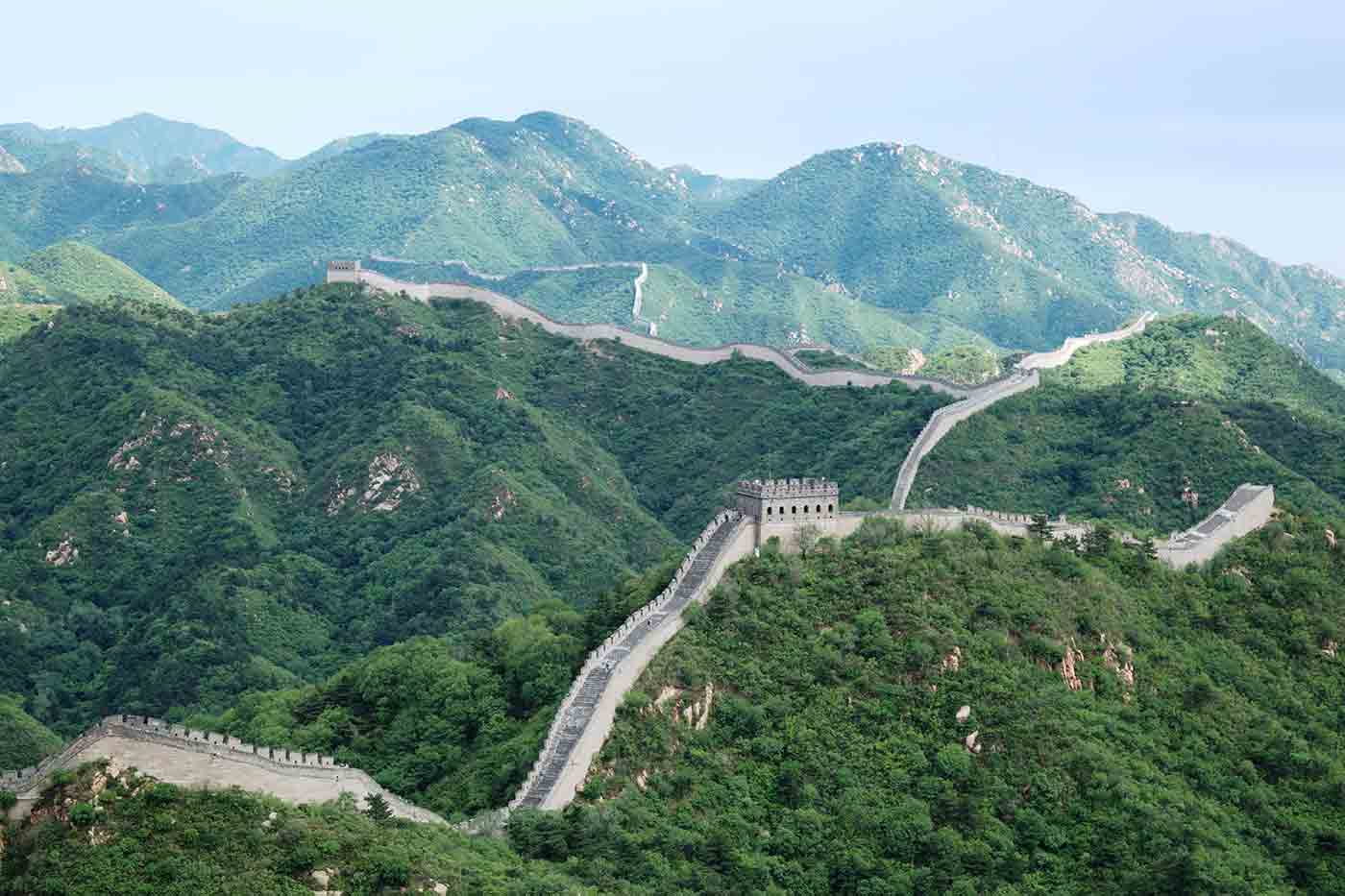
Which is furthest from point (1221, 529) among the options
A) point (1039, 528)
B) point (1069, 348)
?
point (1069, 348)

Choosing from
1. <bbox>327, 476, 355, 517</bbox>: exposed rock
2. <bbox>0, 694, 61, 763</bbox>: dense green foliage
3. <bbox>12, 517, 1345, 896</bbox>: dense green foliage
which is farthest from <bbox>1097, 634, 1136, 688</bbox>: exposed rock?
<bbox>327, 476, 355, 517</bbox>: exposed rock

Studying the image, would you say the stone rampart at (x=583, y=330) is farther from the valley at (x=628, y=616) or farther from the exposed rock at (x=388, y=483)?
the exposed rock at (x=388, y=483)

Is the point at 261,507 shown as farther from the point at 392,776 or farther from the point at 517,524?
the point at 392,776

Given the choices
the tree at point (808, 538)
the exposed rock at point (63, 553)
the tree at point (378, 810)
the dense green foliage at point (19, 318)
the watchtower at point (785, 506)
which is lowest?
the exposed rock at point (63, 553)

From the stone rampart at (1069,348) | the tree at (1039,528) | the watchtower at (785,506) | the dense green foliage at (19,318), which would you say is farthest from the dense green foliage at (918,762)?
the dense green foliage at (19,318)

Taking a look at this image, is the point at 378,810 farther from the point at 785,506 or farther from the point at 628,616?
the point at 785,506

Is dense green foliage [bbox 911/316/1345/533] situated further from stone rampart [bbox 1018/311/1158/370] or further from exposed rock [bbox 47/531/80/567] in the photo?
exposed rock [bbox 47/531/80/567]
